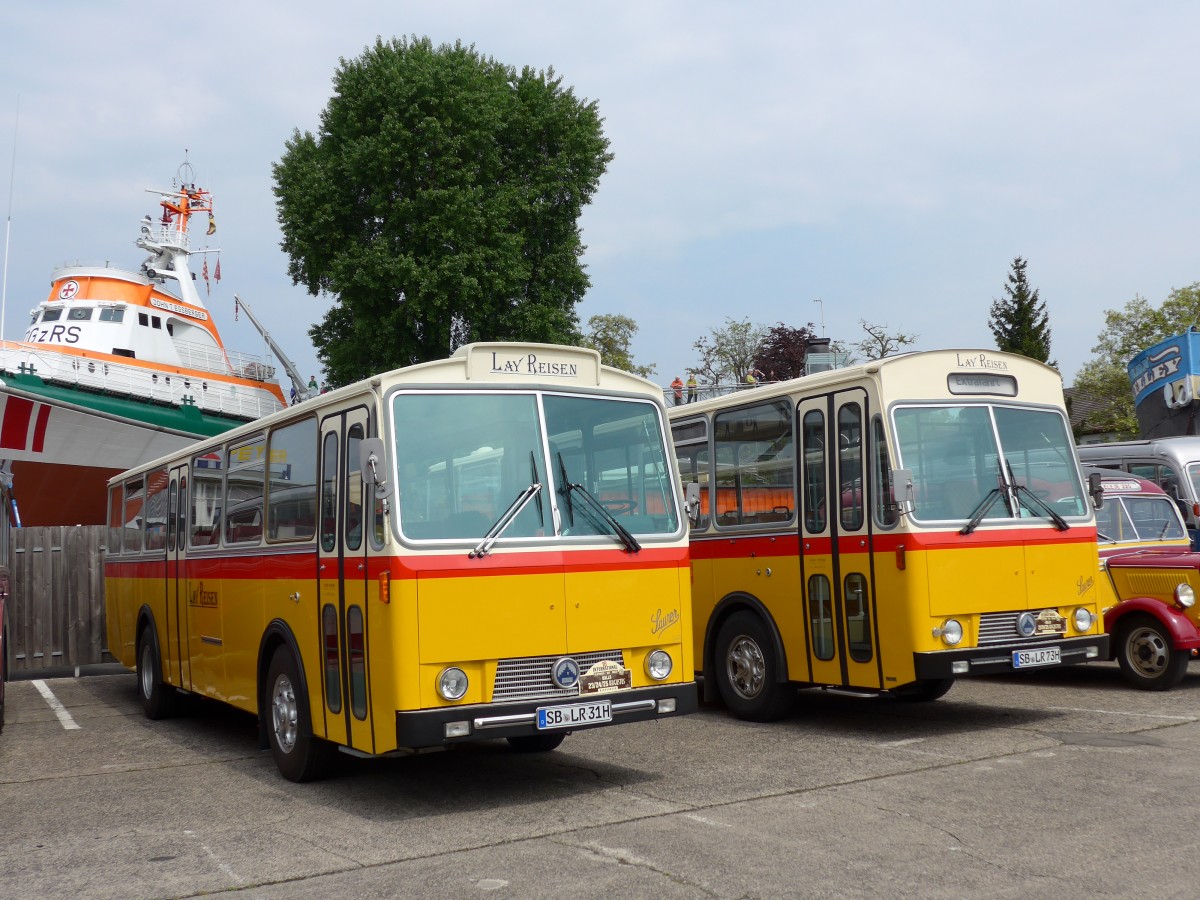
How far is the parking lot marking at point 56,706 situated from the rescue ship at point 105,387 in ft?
41.8

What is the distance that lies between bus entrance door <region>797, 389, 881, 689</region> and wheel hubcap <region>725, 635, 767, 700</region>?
737 millimetres

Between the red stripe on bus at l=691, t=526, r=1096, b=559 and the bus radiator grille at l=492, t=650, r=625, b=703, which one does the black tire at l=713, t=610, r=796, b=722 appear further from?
the bus radiator grille at l=492, t=650, r=625, b=703

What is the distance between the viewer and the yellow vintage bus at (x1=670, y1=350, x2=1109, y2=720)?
30.0 feet

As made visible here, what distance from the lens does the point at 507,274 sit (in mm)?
31172

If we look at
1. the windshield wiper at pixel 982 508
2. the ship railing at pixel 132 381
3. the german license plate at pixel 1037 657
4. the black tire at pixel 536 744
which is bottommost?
the black tire at pixel 536 744

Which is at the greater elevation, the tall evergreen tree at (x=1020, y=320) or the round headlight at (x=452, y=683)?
the tall evergreen tree at (x=1020, y=320)

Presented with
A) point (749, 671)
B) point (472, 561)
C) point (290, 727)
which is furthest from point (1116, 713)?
point (290, 727)

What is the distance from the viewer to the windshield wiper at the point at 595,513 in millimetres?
7602

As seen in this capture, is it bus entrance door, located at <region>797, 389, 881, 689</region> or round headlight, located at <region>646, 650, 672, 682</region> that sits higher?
bus entrance door, located at <region>797, 389, 881, 689</region>

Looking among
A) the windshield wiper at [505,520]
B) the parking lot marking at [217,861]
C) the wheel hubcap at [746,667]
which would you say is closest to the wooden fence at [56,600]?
the wheel hubcap at [746,667]

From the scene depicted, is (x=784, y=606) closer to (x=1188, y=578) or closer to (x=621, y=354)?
(x=1188, y=578)

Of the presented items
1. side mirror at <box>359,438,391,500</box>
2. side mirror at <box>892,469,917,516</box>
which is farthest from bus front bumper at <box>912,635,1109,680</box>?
side mirror at <box>359,438,391,500</box>

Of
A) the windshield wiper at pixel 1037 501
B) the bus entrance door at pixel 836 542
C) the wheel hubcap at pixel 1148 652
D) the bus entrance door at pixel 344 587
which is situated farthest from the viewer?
the wheel hubcap at pixel 1148 652

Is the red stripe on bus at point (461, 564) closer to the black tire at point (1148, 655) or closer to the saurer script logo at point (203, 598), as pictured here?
the saurer script logo at point (203, 598)
